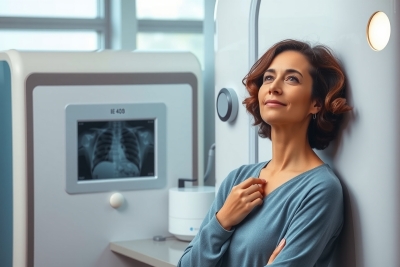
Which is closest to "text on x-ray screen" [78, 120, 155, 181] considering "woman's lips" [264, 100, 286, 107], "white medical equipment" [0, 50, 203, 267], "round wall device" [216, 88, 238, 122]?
"white medical equipment" [0, 50, 203, 267]

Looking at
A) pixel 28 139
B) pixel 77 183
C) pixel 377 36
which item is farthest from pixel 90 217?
pixel 377 36

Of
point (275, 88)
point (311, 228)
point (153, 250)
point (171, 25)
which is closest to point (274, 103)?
point (275, 88)

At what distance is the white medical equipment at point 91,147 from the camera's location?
2.31 m

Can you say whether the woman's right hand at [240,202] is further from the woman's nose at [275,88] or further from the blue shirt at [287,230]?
the woman's nose at [275,88]

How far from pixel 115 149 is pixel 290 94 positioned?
118 cm

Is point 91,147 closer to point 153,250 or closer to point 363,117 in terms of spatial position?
point 153,250

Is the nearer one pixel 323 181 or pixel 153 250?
pixel 323 181

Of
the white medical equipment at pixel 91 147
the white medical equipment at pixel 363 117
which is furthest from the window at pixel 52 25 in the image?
the white medical equipment at pixel 363 117

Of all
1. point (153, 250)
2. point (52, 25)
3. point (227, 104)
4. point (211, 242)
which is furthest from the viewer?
point (52, 25)

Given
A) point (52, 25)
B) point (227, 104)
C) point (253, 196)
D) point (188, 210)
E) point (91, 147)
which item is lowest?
point (188, 210)

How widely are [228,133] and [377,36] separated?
702 mm

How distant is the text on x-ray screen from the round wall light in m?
1.32

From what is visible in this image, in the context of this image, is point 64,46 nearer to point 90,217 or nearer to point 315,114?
point 90,217

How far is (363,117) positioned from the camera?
4.23 feet
